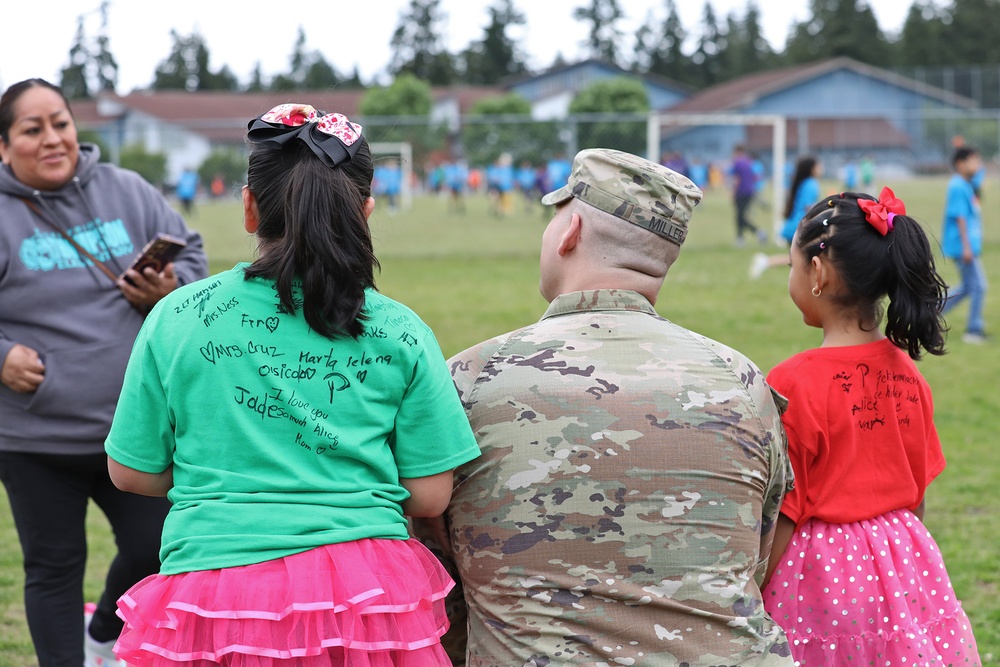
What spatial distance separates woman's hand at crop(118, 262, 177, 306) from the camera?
3238mm

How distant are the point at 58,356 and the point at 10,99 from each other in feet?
2.73

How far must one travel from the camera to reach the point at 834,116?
68.4 ft

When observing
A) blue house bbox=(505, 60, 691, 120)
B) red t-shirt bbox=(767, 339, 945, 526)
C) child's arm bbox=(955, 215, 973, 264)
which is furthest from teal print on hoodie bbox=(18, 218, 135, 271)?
blue house bbox=(505, 60, 691, 120)

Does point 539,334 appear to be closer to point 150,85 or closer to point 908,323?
point 908,323

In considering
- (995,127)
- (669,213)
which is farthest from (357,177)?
(995,127)

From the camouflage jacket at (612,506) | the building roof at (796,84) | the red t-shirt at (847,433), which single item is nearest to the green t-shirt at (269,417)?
the camouflage jacket at (612,506)

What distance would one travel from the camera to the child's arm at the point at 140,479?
2.02 meters

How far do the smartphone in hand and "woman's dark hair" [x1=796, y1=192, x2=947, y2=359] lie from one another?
192 centimetres

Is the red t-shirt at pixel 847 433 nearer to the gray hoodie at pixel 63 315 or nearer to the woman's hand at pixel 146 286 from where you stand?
the woman's hand at pixel 146 286

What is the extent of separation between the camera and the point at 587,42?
110500 mm

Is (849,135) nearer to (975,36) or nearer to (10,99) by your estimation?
(10,99)

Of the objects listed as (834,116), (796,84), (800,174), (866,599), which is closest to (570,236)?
(866,599)

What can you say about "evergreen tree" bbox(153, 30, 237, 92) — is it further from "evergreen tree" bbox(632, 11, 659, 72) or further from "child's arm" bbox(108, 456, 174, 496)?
"child's arm" bbox(108, 456, 174, 496)

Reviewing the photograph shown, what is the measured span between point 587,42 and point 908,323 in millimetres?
112660
